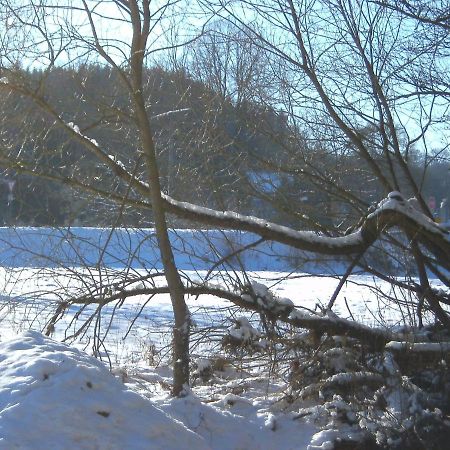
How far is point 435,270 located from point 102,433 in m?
4.38

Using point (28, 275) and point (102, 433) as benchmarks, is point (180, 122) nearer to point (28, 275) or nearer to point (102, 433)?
point (28, 275)

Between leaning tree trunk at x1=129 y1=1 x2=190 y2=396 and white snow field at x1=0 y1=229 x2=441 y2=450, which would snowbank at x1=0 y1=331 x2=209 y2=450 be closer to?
white snow field at x1=0 y1=229 x2=441 y2=450

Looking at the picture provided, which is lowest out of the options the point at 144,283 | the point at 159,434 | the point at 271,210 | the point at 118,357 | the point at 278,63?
the point at 159,434

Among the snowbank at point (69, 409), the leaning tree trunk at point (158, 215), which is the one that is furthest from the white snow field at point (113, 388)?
the leaning tree trunk at point (158, 215)

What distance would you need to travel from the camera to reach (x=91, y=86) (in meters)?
6.79

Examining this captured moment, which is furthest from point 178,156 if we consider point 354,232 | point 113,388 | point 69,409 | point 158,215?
point 69,409

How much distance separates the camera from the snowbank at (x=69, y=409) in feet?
12.7

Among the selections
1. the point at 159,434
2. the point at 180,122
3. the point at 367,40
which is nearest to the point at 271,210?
the point at 180,122

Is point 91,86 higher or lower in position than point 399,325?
higher

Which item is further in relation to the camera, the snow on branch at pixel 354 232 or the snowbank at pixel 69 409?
the snow on branch at pixel 354 232

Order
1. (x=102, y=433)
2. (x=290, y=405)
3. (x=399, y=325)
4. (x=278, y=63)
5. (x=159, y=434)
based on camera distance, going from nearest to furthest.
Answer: (x=102, y=433) < (x=159, y=434) < (x=290, y=405) < (x=399, y=325) < (x=278, y=63)

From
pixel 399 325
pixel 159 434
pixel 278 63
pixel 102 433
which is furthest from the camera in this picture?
pixel 278 63

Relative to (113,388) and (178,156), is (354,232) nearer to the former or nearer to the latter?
(178,156)

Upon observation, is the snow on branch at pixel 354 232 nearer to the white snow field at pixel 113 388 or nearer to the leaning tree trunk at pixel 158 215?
the white snow field at pixel 113 388
